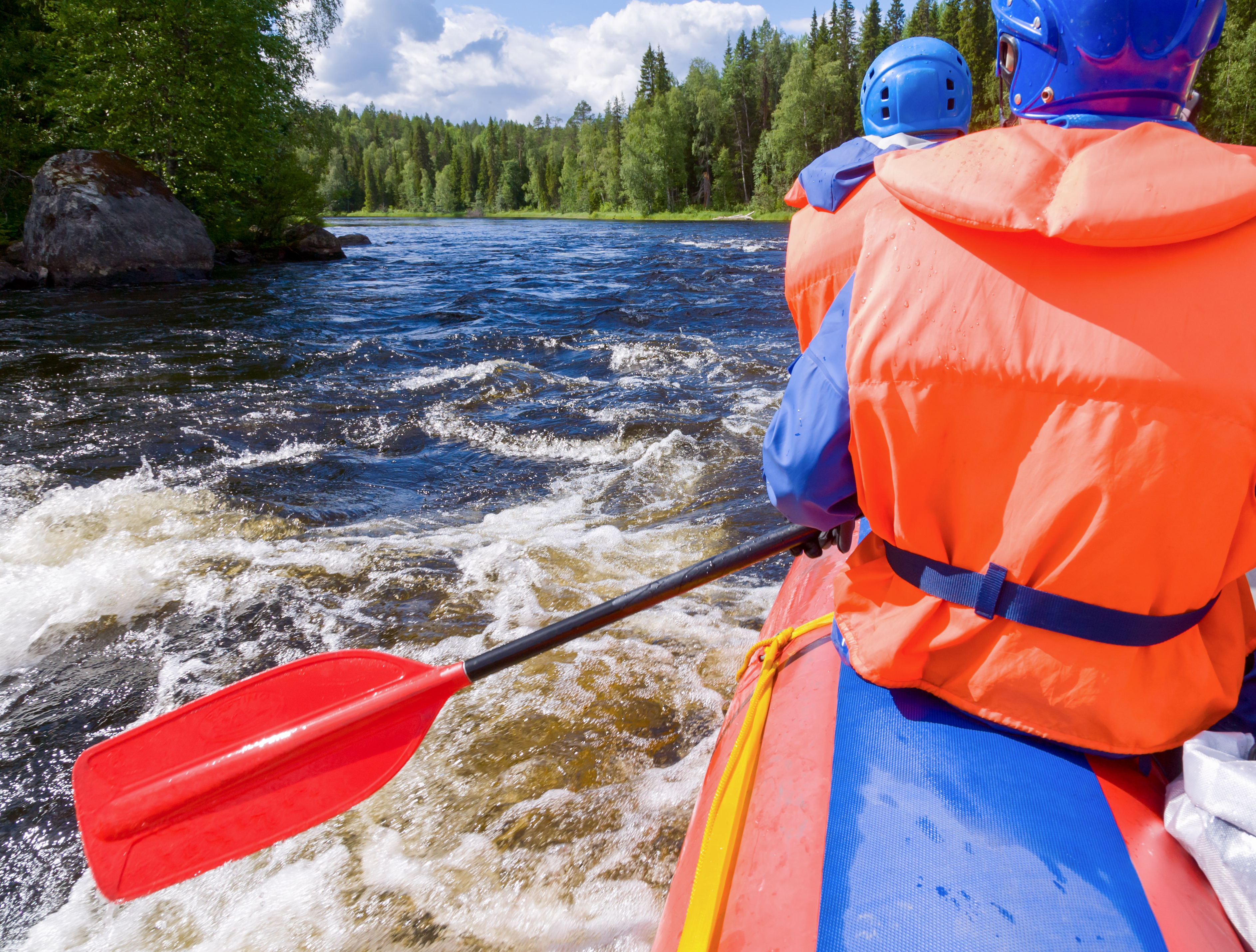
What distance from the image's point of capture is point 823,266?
1.57 m

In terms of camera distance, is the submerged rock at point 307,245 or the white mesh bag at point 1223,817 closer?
the white mesh bag at point 1223,817

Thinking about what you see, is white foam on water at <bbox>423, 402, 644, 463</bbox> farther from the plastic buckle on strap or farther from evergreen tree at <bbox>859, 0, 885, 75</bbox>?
evergreen tree at <bbox>859, 0, 885, 75</bbox>

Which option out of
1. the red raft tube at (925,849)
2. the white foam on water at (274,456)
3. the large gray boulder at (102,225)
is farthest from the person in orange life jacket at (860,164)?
the large gray boulder at (102,225)

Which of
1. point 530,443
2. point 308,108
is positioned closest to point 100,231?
point 308,108

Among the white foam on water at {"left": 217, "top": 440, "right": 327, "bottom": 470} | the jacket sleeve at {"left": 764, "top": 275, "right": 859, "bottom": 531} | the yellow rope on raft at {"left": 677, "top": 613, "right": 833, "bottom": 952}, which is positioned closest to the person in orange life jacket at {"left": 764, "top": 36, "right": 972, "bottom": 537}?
the jacket sleeve at {"left": 764, "top": 275, "right": 859, "bottom": 531}

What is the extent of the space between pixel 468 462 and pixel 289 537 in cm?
152

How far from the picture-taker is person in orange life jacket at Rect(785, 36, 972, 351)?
1.52 meters

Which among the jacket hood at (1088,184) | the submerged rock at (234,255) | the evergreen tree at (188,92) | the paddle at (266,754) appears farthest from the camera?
the submerged rock at (234,255)

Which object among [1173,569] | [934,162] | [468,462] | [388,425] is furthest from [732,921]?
[388,425]

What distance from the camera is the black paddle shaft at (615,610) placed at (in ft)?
6.64

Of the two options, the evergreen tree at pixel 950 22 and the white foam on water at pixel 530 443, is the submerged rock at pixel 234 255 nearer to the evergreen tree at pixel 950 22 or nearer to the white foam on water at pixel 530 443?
the white foam on water at pixel 530 443

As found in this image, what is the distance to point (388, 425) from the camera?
6.06 meters

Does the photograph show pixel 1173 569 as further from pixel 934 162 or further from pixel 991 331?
pixel 934 162

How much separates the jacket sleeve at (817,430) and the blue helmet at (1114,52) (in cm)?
42
